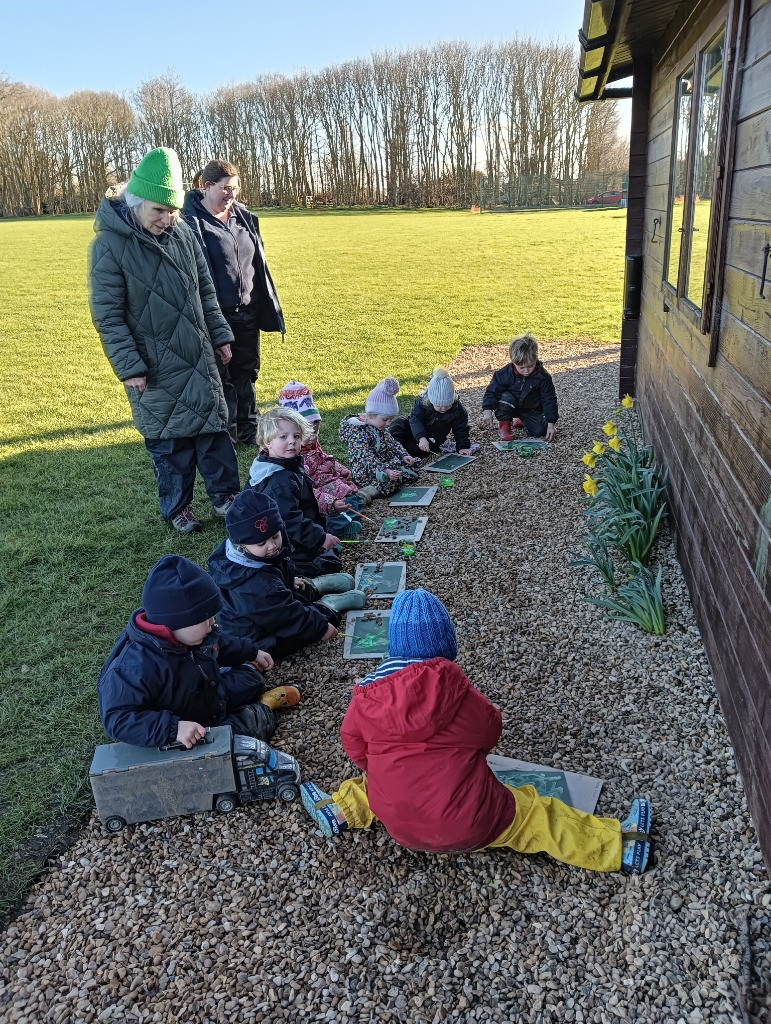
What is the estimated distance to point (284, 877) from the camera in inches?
102

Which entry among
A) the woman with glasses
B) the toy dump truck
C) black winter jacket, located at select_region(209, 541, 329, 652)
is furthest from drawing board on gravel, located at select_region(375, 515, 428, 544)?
the toy dump truck

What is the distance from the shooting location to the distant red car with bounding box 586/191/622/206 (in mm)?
44531

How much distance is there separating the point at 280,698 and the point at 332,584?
1078mm

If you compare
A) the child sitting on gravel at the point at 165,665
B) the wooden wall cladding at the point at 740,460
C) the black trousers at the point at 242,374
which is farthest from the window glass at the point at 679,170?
the child sitting on gravel at the point at 165,665

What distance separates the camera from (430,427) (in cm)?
670

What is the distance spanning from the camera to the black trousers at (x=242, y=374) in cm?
664

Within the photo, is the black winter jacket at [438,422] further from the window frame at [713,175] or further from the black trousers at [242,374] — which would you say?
the window frame at [713,175]

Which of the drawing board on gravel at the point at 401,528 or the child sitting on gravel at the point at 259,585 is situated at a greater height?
the child sitting on gravel at the point at 259,585

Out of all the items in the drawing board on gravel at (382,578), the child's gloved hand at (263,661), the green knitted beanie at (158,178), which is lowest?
the drawing board on gravel at (382,578)

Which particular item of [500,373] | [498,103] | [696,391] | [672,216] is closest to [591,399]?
[500,373]

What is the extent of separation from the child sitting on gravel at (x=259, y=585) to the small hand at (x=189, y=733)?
914mm

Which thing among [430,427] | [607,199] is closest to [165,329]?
[430,427]

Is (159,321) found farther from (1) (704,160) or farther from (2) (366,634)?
(1) (704,160)

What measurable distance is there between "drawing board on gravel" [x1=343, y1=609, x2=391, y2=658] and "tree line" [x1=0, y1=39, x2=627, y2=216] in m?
48.6
